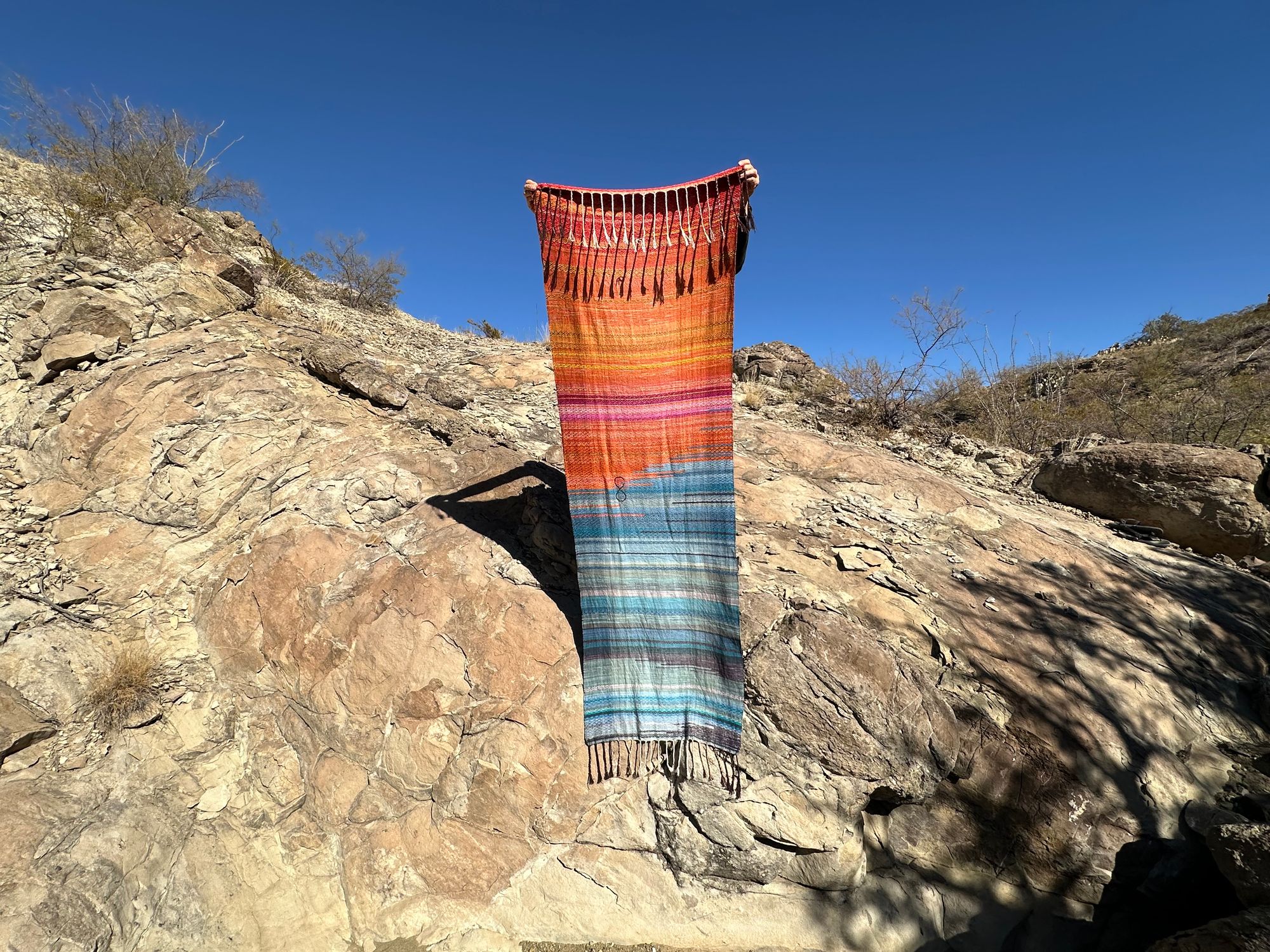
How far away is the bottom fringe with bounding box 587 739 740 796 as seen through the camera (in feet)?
7.07

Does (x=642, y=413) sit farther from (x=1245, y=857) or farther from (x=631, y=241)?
(x=1245, y=857)

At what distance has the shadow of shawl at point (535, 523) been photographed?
263 centimetres

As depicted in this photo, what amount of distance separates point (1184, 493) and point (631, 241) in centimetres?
439

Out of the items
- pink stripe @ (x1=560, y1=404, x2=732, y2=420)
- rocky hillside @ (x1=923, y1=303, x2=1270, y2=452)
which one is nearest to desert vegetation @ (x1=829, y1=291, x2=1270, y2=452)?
rocky hillside @ (x1=923, y1=303, x2=1270, y2=452)

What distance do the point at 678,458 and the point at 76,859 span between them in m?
2.80

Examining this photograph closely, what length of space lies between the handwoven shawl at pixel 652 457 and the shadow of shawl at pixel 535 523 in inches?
13.3

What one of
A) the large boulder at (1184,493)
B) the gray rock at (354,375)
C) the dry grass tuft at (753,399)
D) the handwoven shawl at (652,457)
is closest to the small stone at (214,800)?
the handwoven shawl at (652,457)

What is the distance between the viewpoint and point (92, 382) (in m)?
3.52

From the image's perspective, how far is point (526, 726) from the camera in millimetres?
2268

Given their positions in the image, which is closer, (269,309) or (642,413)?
(642,413)

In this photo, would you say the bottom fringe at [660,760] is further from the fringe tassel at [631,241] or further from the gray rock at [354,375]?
the gray rock at [354,375]

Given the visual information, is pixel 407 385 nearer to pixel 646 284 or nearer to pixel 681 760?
pixel 646 284

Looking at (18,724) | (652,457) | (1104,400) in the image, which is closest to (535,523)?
(652,457)

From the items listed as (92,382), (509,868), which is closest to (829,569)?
(509,868)
